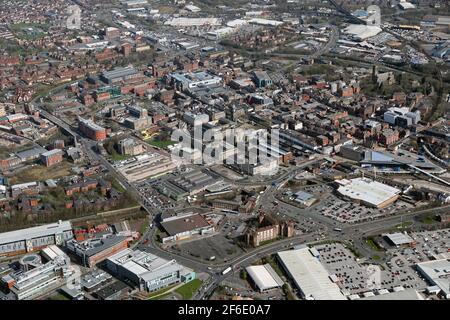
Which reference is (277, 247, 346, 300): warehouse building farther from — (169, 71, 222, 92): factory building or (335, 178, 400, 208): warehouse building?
(169, 71, 222, 92): factory building

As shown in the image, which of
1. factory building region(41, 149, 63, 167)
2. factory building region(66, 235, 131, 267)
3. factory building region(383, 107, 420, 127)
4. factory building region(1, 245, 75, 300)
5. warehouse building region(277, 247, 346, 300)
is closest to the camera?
warehouse building region(277, 247, 346, 300)

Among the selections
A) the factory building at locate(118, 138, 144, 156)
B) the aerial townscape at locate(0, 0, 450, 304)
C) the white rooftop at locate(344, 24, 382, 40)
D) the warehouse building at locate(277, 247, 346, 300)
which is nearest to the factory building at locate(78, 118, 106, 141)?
the aerial townscape at locate(0, 0, 450, 304)

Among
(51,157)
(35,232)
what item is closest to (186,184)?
(35,232)

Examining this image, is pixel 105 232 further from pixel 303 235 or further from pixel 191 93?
pixel 191 93

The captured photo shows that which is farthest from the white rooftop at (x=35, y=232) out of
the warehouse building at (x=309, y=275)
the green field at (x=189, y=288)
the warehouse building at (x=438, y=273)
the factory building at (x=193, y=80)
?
the factory building at (x=193, y=80)
